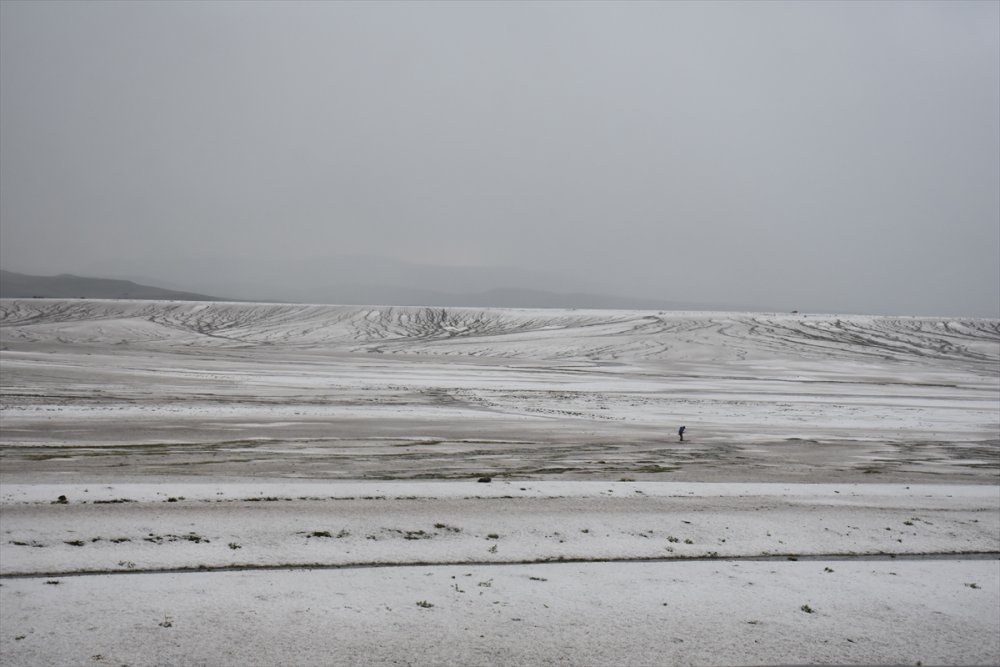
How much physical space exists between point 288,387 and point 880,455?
20.1 m

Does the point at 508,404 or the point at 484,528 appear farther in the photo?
the point at 508,404

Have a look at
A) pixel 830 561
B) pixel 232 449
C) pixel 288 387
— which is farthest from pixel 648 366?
pixel 830 561

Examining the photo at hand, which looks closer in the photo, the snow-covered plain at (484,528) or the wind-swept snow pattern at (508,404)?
the snow-covered plain at (484,528)

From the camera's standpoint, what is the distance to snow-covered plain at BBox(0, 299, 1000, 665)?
6844mm

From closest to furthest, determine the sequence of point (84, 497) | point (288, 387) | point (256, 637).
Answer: point (256, 637) → point (84, 497) → point (288, 387)

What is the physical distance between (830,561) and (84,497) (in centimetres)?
1015

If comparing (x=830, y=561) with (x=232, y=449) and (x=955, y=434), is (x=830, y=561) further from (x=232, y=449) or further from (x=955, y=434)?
(x=955, y=434)

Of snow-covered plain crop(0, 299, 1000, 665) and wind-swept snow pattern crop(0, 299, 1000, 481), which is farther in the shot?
wind-swept snow pattern crop(0, 299, 1000, 481)

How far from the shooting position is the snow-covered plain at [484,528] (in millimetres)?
6844

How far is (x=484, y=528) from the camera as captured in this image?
33.1 ft

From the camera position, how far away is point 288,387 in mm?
28547

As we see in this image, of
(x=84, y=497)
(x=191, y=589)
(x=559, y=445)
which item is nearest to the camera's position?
(x=191, y=589)

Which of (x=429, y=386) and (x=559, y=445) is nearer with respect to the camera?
(x=559, y=445)

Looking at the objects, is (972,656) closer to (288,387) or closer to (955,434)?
(955,434)
